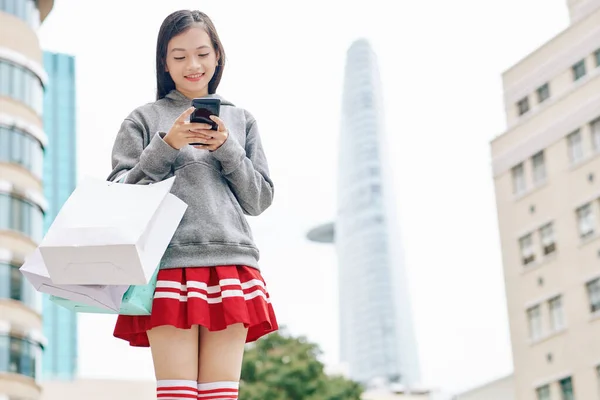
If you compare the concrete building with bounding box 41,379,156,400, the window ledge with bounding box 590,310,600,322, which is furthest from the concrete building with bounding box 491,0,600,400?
the concrete building with bounding box 41,379,156,400

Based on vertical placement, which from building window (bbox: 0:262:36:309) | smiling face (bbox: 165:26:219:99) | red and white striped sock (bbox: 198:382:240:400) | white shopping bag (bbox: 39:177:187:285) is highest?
building window (bbox: 0:262:36:309)

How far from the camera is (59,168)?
10662 centimetres

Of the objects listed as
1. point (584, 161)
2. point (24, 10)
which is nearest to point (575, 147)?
point (584, 161)

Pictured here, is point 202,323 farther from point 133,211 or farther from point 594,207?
point 594,207

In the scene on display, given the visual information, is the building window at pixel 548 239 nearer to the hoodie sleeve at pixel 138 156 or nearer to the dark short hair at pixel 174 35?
the dark short hair at pixel 174 35

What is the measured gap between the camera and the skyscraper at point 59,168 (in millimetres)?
95812

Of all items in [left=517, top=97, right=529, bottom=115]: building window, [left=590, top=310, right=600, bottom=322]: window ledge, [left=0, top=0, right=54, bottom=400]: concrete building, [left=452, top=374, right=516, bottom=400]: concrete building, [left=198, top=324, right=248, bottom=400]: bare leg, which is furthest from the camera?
[left=452, top=374, right=516, bottom=400]: concrete building

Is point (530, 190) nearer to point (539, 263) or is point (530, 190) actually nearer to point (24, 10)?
point (539, 263)

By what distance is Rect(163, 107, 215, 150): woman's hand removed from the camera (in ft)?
12.1

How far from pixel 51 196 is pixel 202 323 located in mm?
102048

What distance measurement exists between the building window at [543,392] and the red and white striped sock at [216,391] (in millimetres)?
38390

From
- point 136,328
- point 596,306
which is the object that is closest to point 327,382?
point 596,306

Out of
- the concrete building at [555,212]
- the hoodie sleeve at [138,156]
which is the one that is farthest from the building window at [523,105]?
the hoodie sleeve at [138,156]

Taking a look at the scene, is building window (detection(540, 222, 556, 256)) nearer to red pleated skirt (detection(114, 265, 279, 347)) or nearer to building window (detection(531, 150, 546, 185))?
building window (detection(531, 150, 546, 185))
